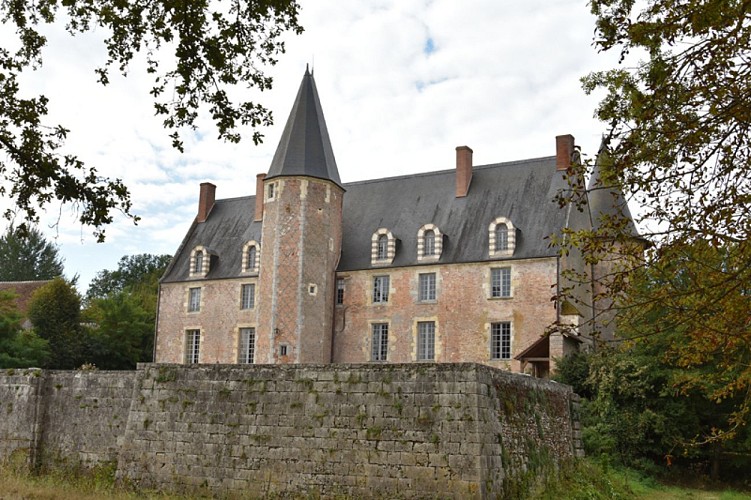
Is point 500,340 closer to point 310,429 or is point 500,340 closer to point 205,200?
point 310,429

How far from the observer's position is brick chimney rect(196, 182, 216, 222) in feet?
124

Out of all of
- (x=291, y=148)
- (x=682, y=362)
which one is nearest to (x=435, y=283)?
(x=291, y=148)

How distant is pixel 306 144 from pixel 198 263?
25.5ft

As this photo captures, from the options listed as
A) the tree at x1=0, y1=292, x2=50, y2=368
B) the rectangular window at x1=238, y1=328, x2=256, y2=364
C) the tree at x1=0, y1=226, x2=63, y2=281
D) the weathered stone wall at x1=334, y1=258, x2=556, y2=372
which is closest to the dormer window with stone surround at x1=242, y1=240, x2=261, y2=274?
the rectangular window at x1=238, y1=328, x2=256, y2=364

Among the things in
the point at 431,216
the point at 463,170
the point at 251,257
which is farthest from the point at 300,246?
the point at 463,170

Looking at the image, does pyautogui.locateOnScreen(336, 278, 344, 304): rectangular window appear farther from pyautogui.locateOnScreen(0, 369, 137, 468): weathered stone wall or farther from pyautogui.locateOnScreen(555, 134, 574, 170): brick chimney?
pyautogui.locateOnScreen(0, 369, 137, 468): weathered stone wall

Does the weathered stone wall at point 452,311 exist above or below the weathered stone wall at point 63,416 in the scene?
above

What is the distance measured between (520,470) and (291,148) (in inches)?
805

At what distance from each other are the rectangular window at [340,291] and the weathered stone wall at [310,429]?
16.0m

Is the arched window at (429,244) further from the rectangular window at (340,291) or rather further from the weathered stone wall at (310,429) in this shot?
the weathered stone wall at (310,429)

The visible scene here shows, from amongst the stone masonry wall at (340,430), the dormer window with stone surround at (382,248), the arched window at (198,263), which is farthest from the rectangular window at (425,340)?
the stone masonry wall at (340,430)

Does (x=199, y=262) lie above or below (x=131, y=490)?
above

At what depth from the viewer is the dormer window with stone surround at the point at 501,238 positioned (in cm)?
2848

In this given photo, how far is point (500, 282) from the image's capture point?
28.4m
